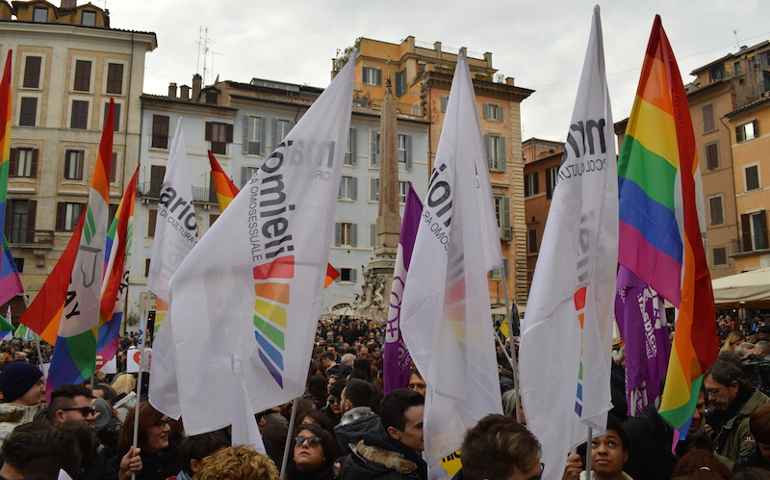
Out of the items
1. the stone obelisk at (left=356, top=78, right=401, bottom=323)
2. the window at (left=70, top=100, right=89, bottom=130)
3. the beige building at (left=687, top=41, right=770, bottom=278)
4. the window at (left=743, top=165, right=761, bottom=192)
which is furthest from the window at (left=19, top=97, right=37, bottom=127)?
the window at (left=743, top=165, right=761, bottom=192)

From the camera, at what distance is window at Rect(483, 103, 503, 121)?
38625mm

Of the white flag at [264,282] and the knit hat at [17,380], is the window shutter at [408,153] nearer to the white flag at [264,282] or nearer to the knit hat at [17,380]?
the white flag at [264,282]

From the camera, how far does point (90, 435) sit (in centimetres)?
363

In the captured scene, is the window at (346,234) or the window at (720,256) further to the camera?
the window at (346,234)

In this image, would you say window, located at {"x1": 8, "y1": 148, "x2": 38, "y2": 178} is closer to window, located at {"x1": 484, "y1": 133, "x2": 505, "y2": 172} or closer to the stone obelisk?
the stone obelisk

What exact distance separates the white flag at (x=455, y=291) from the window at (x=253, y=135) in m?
30.8

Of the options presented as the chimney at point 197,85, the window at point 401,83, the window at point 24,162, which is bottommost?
the window at point 24,162

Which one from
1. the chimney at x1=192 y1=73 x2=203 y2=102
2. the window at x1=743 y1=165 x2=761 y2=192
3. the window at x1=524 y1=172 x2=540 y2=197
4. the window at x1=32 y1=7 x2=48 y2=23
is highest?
the window at x1=32 y1=7 x2=48 y2=23

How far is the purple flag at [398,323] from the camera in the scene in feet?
19.5

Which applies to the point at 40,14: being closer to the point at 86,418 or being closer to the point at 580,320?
the point at 86,418

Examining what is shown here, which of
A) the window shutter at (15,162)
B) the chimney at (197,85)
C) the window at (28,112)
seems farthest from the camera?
the chimney at (197,85)

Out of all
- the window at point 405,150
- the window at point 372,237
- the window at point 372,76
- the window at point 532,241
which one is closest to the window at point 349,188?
the window at point 372,237

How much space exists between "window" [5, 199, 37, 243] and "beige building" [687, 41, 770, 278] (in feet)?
100

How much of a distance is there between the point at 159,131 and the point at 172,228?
29.2 meters
